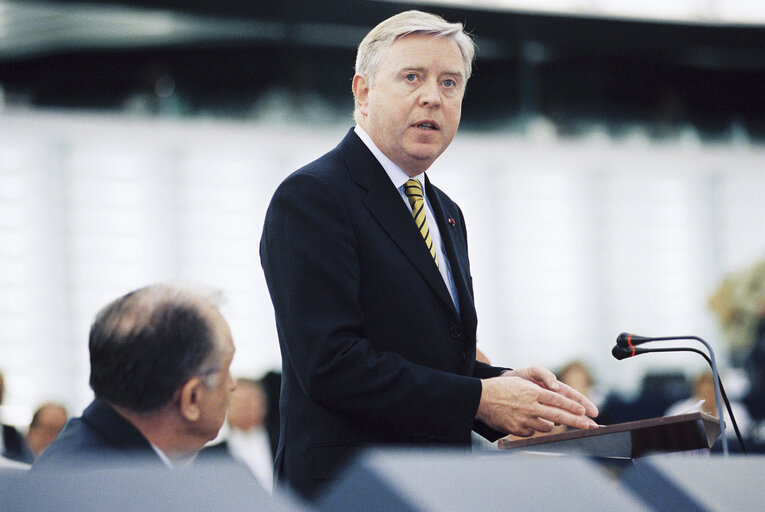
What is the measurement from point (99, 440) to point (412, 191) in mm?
866

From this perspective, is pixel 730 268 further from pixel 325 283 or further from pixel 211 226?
pixel 325 283

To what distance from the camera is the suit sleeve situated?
1758 mm

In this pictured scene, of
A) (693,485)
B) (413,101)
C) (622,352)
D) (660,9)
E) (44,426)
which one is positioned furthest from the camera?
(660,9)

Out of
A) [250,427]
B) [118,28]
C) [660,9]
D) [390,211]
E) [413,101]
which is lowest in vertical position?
[250,427]

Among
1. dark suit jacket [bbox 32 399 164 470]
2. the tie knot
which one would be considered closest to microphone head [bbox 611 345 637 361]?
the tie knot

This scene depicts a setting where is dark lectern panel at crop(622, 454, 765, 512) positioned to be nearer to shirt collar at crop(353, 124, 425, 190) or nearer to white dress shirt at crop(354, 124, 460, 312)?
white dress shirt at crop(354, 124, 460, 312)

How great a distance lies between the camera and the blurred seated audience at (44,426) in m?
5.50

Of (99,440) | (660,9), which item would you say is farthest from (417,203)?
(660,9)

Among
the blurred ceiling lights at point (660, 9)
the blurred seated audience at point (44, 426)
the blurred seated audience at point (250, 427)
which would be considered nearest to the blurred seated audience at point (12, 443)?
the blurred seated audience at point (44, 426)

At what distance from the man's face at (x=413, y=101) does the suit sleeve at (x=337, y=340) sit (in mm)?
190

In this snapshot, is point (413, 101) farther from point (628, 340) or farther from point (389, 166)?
point (628, 340)

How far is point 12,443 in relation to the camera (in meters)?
5.57

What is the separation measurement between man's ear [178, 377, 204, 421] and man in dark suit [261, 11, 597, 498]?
0.98ft

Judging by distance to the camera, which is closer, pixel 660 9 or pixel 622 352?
pixel 622 352
